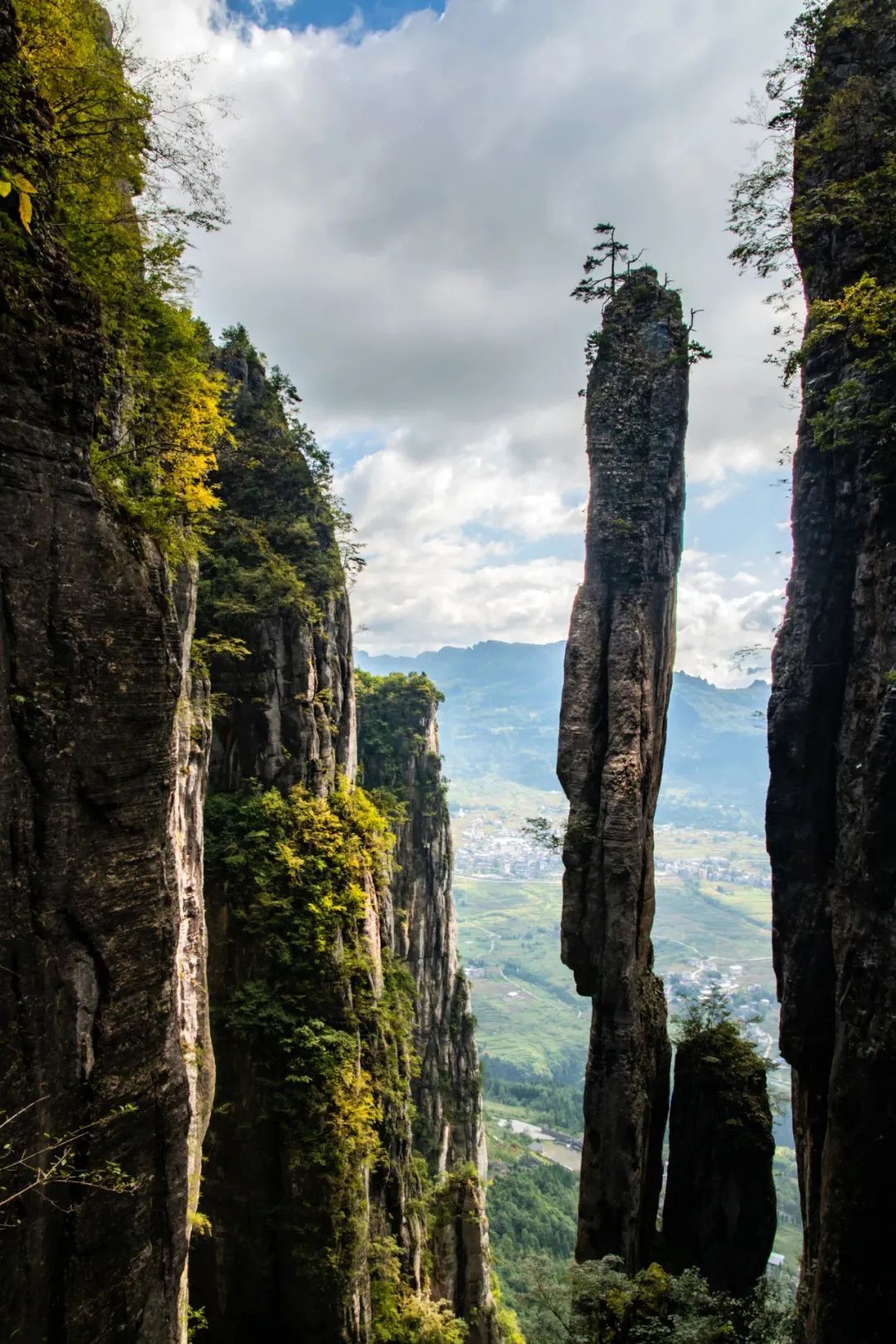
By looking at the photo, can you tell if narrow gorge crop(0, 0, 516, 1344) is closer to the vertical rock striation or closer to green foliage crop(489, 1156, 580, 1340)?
the vertical rock striation

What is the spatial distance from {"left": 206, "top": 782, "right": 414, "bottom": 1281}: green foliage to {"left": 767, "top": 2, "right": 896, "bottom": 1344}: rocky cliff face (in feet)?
36.0

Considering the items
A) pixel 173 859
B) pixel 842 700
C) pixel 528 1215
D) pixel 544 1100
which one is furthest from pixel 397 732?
pixel 544 1100

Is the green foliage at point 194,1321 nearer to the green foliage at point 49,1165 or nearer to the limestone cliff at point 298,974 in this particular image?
the limestone cliff at point 298,974

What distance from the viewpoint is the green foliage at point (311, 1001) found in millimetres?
17438

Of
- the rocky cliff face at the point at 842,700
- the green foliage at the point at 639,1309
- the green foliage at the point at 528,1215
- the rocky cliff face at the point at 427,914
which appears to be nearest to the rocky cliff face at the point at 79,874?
the rocky cliff face at the point at 842,700

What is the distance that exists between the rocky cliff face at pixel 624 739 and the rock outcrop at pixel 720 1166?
0.76m

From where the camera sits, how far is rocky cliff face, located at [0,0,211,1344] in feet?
23.4

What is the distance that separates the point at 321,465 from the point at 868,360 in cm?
2398

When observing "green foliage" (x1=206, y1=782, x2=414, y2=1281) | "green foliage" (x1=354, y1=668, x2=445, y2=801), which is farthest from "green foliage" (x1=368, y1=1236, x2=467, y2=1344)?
"green foliage" (x1=354, y1=668, x2=445, y2=801)

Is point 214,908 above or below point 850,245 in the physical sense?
below

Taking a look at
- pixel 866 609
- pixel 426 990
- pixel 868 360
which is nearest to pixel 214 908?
pixel 866 609

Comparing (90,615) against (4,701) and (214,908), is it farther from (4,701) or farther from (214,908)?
(214,908)

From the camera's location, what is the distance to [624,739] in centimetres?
2078

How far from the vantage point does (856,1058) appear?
1016 centimetres
